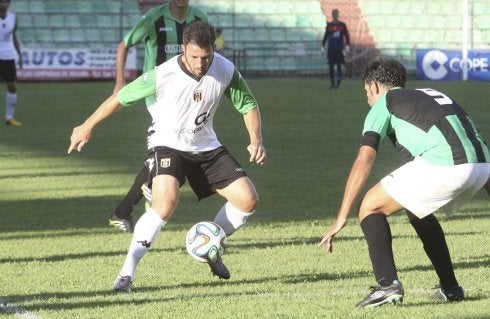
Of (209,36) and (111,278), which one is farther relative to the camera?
(111,278)

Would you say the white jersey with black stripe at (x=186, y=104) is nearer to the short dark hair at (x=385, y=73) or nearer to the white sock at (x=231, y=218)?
Answer: the white sock at (x=231, y=218)

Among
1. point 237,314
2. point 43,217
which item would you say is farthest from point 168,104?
point 43,217

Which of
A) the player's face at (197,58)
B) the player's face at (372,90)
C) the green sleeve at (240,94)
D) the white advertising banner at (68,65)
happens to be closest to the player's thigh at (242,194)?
the green sleeve at (240,94)

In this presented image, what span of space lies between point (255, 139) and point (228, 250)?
56.6 inches

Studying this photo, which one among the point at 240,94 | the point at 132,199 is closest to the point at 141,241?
the point at 240,94

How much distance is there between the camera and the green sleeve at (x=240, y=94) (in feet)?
25.5

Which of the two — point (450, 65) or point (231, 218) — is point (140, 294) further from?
point (450, 65)

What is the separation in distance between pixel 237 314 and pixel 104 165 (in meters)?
9.06

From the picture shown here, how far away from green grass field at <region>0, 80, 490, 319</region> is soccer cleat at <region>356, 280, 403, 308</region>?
6 centimetres

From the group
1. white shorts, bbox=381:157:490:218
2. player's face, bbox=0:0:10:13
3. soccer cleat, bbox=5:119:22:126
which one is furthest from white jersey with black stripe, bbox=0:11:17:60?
white shorts, bbox=381:157:490:218

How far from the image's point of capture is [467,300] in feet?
21.7

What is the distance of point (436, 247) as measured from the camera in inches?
258

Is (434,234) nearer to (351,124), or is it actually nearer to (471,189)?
(471,189)

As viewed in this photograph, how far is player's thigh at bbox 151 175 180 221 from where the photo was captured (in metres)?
7.19
